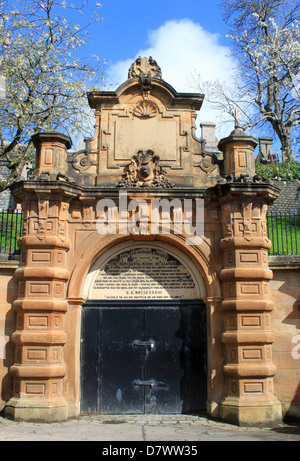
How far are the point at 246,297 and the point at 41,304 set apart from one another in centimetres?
416

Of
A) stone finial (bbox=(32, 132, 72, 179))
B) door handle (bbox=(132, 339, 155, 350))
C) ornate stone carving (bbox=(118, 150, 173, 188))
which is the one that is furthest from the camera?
ornate stone carving (bbox=(118, 150, 173, 188))

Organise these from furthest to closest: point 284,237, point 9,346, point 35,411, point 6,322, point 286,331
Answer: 1. point 284,237
2. point 286,331
3. point 6,322
4. point 9,346
5. point 35,411

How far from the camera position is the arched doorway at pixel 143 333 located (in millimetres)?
9758

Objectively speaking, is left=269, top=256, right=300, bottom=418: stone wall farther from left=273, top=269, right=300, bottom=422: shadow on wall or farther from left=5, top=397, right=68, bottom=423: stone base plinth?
left=5, top=397, right=68, bottom=423: stone base plinth

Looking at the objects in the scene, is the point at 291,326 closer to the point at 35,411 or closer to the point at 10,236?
the point at 35,411

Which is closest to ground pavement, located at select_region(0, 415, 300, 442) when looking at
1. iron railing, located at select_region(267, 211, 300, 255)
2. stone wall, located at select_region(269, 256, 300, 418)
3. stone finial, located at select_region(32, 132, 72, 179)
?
stone wall, located at select_region(269, 256, 300, 418)

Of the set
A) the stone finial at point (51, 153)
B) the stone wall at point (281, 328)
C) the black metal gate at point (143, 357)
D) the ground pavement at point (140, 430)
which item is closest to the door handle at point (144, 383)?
the black metal gate at point (143, 357)

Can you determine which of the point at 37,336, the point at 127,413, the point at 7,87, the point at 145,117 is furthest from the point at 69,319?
the point at 7,87

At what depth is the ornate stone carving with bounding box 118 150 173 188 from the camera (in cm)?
1022

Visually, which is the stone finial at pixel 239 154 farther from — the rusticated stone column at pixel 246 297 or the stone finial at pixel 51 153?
the stone finial at pixel 51 153

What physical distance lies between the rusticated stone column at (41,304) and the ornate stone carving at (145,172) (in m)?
1.35

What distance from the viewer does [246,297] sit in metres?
9.52

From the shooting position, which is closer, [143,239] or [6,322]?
[6,322]

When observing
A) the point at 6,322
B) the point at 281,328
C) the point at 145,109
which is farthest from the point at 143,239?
the point at 281,328
